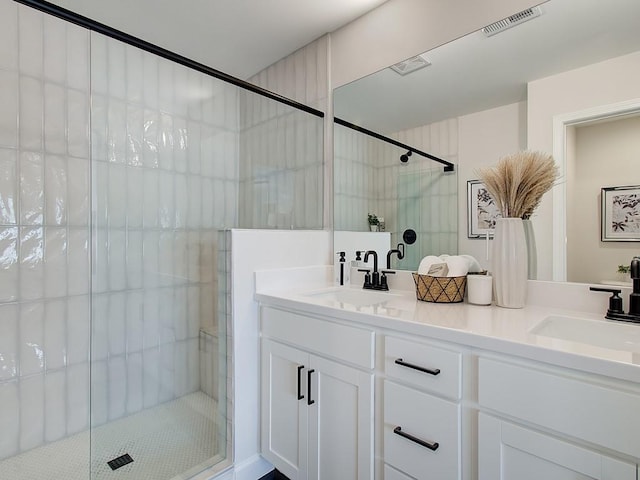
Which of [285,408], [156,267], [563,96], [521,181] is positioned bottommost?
[285,408]

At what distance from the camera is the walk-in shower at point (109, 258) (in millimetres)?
1545

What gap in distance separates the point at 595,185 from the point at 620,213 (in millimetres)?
119

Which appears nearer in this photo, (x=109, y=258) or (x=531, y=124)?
(x=531, y=124)

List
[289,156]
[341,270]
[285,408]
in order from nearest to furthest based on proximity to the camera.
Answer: [285,408], [341,270], [289,156]

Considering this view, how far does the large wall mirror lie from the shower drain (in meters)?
1.52

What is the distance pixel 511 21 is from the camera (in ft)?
4.41

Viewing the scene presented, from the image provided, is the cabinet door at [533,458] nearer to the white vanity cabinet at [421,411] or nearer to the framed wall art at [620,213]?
the white vanity cabinet at [421,411]

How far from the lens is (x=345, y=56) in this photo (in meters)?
1.96

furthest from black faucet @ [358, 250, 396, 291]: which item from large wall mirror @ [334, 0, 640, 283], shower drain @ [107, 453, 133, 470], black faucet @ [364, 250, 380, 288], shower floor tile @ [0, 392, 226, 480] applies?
shower drain @ [107, 453, 133, 470]

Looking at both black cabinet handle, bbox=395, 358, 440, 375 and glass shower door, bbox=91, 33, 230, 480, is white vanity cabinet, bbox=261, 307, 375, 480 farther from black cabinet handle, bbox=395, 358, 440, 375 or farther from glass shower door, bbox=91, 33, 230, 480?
glass shower door, bbox=91, 33, 230, 480

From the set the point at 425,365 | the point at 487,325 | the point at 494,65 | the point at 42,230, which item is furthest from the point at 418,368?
the point at 42,230

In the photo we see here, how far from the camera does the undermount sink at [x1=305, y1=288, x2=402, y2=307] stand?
5.36 feet

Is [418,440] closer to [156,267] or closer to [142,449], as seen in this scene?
[142,449]

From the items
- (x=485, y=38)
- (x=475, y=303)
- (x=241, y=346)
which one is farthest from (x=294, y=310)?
(x=485, y=38)
